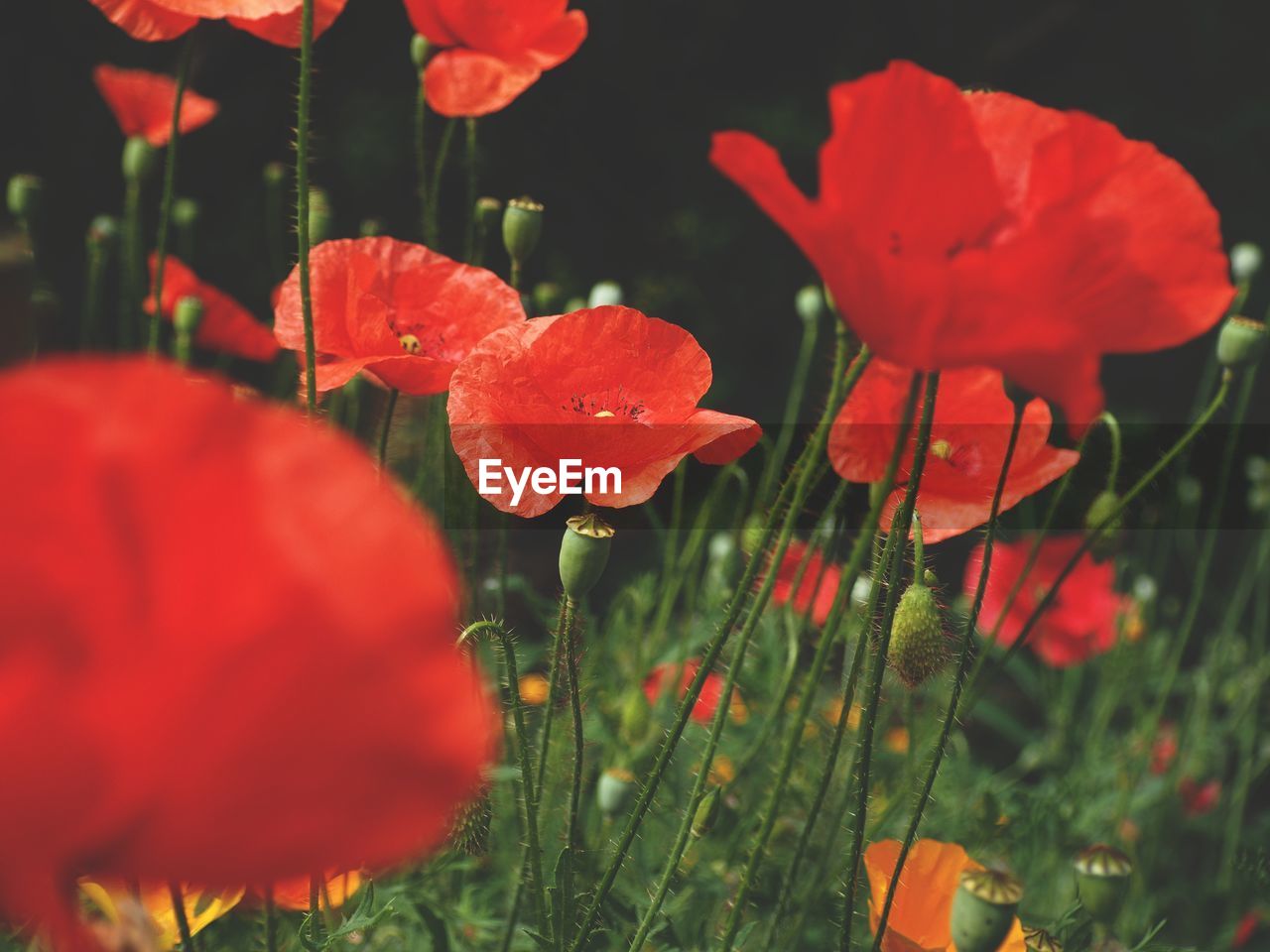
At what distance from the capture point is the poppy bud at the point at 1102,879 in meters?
0.88

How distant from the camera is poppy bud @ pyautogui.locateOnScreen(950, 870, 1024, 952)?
2.28 ft

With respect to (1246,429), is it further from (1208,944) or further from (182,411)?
(182,411)

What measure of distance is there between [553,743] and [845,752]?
30 cm

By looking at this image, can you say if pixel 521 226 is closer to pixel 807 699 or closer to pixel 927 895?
pixel 807 699

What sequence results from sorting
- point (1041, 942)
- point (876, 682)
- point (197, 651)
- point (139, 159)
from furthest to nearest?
point (139, 159), point (1041, 942), point (876, 682), point (197, 651)

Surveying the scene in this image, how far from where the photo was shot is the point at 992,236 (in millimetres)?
528

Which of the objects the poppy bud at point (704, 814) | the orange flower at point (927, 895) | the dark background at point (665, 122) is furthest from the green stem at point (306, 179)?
the dark background at point (665, 122)

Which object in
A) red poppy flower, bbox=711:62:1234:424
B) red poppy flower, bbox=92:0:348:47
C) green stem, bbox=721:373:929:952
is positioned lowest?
green stem, bbox=721:373:929:952

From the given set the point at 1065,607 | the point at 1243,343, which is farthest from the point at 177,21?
the point at 1065,607

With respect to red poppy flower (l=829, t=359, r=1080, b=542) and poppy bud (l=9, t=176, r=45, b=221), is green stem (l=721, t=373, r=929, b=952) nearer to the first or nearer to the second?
red poppy flower (l=829, t=359, r=1080, b=542)

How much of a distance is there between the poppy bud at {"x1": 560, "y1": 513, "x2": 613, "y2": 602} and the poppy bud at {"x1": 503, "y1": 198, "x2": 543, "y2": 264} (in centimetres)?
38

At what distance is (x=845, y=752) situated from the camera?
4.01ft

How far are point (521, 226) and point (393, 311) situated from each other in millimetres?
158

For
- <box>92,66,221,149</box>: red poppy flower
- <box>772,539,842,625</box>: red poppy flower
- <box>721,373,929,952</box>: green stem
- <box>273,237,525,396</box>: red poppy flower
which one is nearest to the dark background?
<box>772,539,842,625</box>: red poppy flower
